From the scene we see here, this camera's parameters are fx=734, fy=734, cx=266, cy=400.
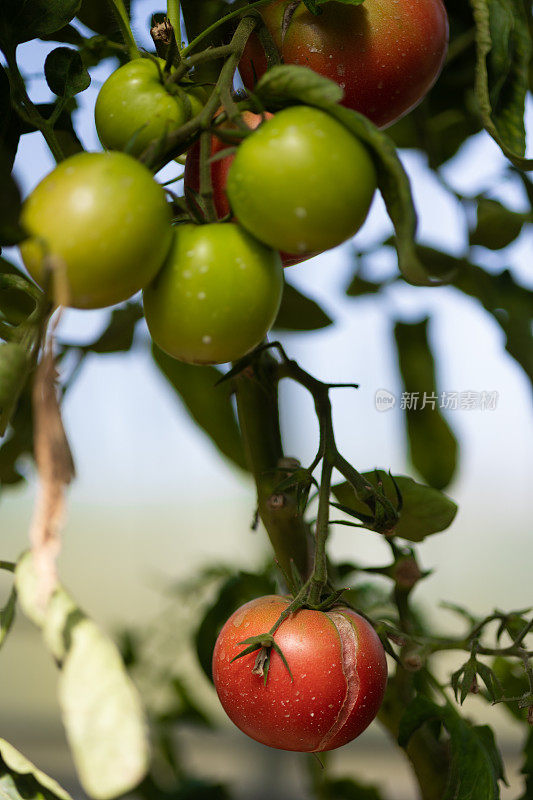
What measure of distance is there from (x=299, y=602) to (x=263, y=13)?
207 millimetres

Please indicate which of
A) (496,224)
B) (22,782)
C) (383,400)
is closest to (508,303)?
(496,224)

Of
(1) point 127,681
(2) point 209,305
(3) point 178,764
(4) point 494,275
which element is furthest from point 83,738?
(3) point 178,764

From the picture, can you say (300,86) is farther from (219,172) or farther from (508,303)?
(508,303)

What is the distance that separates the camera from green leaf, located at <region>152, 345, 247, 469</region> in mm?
479

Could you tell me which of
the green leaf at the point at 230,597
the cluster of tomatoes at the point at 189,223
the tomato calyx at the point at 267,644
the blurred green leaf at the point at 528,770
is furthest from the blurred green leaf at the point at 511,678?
the cluster of tomatoes at the point at 189,223

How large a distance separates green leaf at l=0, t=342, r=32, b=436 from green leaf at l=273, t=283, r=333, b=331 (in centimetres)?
24

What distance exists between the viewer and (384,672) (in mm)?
259

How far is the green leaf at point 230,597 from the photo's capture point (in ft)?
1.60

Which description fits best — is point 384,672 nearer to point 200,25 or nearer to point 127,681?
point 127,681

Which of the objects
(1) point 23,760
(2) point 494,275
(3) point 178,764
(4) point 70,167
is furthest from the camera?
(3) point 178,764

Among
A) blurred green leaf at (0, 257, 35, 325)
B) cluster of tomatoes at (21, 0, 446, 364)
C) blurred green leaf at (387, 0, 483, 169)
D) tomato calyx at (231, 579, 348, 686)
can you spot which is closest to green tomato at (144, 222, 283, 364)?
cluster of tomatoes at (21, 0, 446, 364)

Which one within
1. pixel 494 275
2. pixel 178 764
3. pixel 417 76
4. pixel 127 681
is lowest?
pixel 178 764

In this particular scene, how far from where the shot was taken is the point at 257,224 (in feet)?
0.62

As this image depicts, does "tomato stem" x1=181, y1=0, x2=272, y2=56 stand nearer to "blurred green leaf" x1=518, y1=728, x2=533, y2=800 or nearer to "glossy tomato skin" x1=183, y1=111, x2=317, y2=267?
"glossy tomato skin" x1=183, y1=111, x2=317, y2=267
